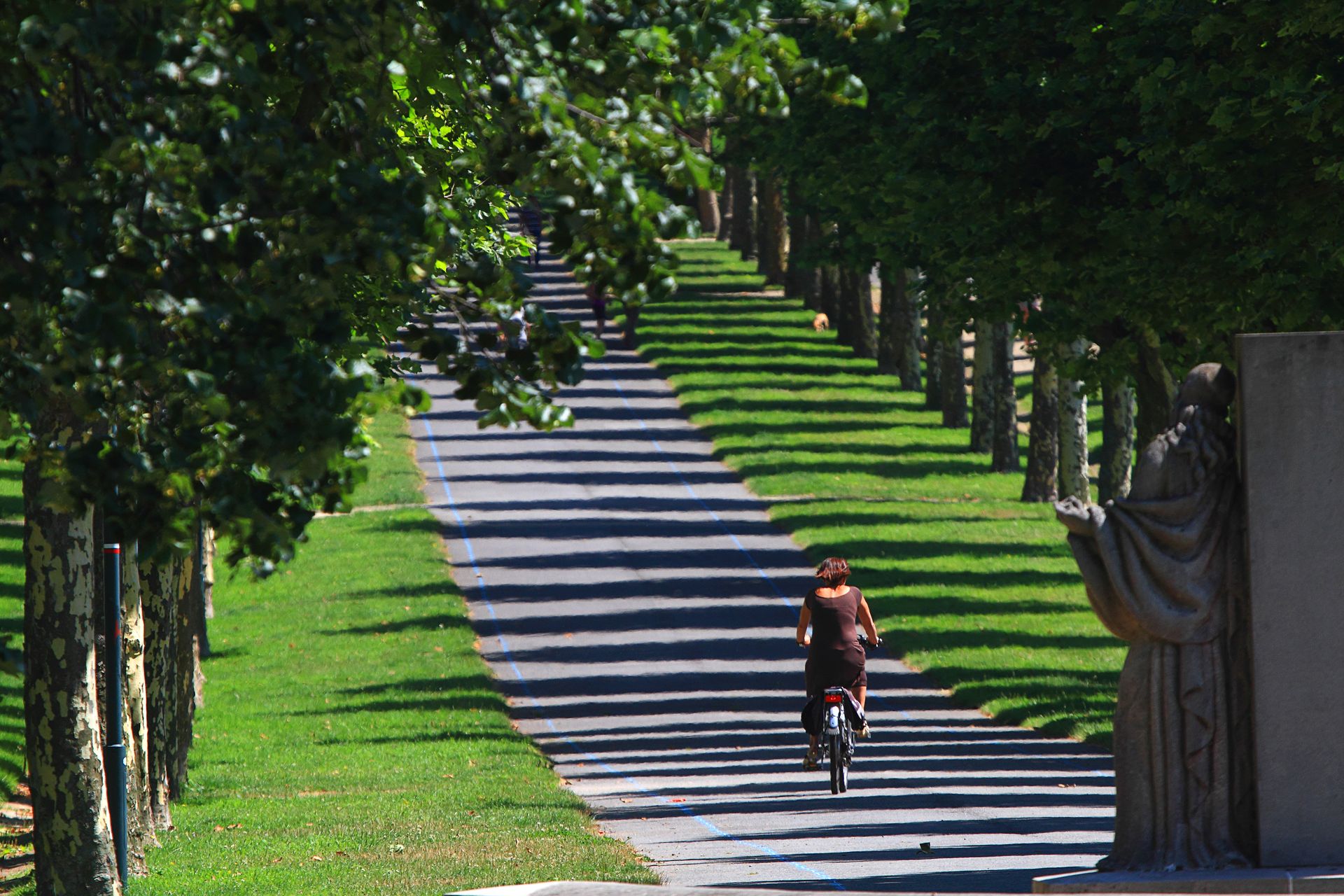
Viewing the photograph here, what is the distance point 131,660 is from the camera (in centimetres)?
1482

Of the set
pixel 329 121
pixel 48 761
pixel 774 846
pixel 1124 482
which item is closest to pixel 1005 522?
pixel 1124 482

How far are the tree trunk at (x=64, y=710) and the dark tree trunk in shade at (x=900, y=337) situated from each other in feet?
130

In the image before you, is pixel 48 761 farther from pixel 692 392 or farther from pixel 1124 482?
pixel 692 392

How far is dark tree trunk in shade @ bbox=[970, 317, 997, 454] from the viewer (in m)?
41.2

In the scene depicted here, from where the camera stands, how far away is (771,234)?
69.2 meters

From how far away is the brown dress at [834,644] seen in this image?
16562 millimetres

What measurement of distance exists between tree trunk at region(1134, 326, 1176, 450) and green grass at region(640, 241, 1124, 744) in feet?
10.0

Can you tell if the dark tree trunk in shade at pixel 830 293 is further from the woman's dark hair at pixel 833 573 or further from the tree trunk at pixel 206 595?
the woman's dark hair at pixel 833 573

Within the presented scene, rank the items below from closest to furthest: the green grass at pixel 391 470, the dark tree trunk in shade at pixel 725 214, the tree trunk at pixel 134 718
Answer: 1. the tree trunk at pixel 134 718
2. the green grass at pixel 391 470
3. the dark tree trunk in shade at pixel 725 214

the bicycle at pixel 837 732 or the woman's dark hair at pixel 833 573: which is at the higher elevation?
the woman's dark hair at pixel 833 573

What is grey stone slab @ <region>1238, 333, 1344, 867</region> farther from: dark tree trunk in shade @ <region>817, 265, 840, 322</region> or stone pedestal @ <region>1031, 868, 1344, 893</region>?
dark tree trunk in shade @ <region>817, 265, 840, 322</region>

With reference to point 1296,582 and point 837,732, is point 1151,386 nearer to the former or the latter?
point 837,732

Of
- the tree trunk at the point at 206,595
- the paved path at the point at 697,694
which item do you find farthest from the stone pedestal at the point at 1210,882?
the tree trunk at the point at 206,595

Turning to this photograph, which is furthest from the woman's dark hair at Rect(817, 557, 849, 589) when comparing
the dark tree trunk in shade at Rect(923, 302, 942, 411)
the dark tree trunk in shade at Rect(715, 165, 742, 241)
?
the dark tree trunk in shade at Rect(715, 165, 742, 241)
